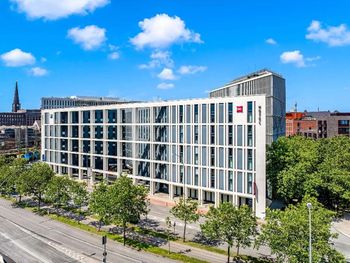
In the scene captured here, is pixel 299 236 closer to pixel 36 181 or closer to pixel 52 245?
pixel 52 245

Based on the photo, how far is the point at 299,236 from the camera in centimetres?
3158

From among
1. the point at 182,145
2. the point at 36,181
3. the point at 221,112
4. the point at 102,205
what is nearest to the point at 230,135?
the point at 221,112

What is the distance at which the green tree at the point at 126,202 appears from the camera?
4769cm

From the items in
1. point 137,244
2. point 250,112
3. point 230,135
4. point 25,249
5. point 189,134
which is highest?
point 250,112

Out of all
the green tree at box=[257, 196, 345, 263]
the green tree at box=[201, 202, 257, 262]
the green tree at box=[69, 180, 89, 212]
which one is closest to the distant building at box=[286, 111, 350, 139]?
the green tree at box=[69, 180, 89, 212]

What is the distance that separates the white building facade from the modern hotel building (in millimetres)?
192

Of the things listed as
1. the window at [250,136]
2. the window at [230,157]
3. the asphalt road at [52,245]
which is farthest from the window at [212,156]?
the asphalt road at [52,245]

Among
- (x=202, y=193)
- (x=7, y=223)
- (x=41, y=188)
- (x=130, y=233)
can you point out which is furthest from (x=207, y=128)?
(x=7, y=223)

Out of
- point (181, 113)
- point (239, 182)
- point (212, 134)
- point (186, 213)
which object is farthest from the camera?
point (181, 113)

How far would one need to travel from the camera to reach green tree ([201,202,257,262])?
39125 mm

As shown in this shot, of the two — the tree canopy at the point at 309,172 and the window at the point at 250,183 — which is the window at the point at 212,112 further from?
the tree canopy at the point at 309,172

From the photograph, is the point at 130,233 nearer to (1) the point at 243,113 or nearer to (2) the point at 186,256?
(2) the point at 186,256

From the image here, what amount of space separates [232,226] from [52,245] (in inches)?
1120

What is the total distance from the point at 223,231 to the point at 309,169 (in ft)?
104
